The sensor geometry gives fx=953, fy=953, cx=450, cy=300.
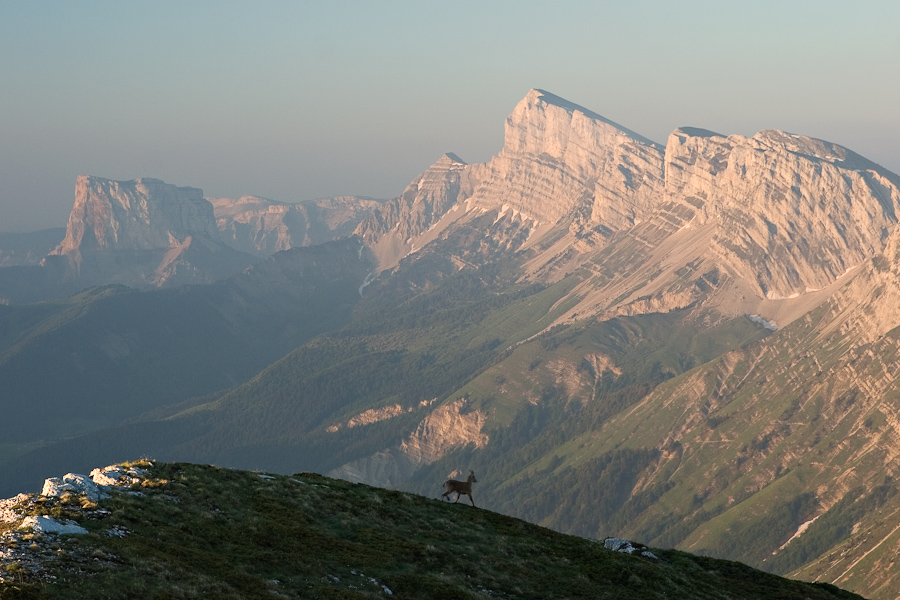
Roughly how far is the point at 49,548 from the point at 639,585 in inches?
1574

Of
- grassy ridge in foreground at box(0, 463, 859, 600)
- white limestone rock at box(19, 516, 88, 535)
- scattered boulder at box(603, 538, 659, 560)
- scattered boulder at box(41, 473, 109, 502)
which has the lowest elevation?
scattered boulder at box(603, 538, 659, 560)

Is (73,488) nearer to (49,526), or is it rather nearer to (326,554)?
(49,526)

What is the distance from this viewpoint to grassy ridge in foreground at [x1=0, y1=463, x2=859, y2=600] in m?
49.5

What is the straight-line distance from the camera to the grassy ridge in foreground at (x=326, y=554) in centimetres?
4947

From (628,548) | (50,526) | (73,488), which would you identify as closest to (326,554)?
(73,488)

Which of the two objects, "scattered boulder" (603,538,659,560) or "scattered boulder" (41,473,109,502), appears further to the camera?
"scattered boulder" (603,538,659,560)

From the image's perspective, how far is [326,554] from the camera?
60.6 metres

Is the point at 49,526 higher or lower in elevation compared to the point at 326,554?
higher

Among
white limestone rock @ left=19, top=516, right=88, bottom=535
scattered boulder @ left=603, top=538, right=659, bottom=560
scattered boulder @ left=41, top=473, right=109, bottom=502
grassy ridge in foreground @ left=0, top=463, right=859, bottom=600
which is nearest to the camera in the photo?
grassy ridge in foreground @ left=0, top=463, right=859, bottom=600

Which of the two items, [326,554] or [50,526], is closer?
[50,526]

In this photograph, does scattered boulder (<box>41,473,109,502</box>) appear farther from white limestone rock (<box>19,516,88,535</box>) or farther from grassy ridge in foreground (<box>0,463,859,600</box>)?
white limestone rock (<box>19,516,88,535</box>)

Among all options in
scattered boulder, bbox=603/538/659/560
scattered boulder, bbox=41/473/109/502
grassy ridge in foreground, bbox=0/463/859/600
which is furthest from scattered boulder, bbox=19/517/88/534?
scattered boulder, bbox=603/538/659/560

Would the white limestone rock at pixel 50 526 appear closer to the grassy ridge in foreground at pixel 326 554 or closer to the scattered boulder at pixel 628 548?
the grassy ridge in foreground at pixel 326 554

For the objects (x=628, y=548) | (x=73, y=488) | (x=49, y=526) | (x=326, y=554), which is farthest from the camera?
(x=628, y=548)
